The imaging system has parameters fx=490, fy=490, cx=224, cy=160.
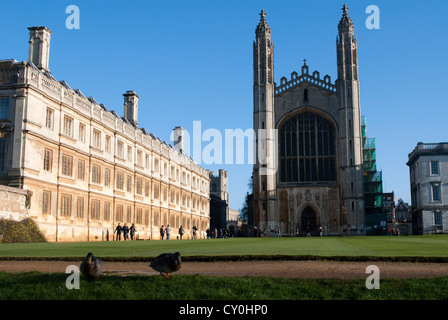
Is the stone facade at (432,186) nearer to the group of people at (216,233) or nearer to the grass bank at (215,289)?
the group of people at (216,233)

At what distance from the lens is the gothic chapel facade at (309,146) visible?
195 ft

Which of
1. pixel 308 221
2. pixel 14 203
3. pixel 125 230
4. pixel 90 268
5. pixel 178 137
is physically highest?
pixel 178 137

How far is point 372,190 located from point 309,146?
1679 cm

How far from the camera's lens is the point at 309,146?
6225 cm

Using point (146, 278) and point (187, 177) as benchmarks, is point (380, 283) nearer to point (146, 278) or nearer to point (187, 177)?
point (146, 278)

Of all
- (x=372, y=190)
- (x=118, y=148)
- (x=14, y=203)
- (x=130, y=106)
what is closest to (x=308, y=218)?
(x=372, y=190)

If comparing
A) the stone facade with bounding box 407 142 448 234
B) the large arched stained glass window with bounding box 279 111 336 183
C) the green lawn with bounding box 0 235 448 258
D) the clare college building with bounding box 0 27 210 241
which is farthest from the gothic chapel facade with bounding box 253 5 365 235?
the green lawn with bounding box 0 235 448 258

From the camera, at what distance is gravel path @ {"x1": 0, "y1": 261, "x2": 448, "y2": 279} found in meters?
9.65

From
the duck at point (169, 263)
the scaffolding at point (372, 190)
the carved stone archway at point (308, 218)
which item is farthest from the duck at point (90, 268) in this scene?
the scaffolding at point (372, 190)

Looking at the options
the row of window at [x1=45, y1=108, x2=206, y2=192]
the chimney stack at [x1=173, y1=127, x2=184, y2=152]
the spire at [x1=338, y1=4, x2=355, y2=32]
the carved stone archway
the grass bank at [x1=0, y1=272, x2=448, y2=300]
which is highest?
the spire at [x1=338, y1=4, x2=355, y2=32]

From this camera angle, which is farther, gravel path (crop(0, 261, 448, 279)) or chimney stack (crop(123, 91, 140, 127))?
chimney stack (crop(123, 91, 140, 127))

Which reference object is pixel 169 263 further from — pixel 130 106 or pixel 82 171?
pixel 130 106

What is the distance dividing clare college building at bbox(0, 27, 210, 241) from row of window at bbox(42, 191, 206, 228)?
0.22 feet

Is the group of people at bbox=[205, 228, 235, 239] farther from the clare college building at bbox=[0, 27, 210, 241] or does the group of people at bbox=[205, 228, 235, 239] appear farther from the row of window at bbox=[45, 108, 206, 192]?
the clare college building at bbox=[0, 27, 210, 241]
